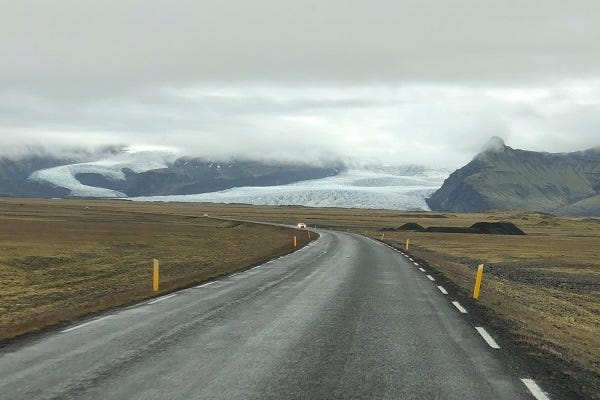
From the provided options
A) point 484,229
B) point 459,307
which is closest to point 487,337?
point 459,307

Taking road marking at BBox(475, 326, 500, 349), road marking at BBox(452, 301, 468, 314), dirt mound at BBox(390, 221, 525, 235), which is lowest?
dirt mound at BBox(390, 221, 525, 235)

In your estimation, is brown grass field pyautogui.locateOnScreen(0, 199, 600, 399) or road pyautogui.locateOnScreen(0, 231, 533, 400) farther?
brown grass field pyautogui.locateOnScreen(0, 199, 600, 399)

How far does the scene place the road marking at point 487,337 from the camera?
10398 millimetres

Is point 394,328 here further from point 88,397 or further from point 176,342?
point 88,397

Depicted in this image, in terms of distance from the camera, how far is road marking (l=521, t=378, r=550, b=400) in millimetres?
7328

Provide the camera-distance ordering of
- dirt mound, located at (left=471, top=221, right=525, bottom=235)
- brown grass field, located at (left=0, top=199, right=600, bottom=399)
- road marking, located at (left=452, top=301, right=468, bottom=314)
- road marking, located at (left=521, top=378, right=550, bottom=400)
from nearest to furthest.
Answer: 1. road marking, located at (left=521, top=378, right=550, bottom=400)
2. brown grass field, located at (left=0, top=199, right=600, bottom=399)
3. road marking, located at (left=452, top=301, right=468, bottom=314)
4. dirt mound, located at (left=471, top=221, right=525, bottom=235)

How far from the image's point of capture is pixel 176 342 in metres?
10.1

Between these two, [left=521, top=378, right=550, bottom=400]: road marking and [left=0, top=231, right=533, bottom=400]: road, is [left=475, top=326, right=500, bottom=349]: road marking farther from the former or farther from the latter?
[left=521, top=378, right=550, bottom=400]: road marking

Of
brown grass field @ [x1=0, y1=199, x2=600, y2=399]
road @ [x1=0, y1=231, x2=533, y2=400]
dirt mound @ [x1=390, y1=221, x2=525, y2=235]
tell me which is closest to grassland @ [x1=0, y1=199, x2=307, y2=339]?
brown grass field @ [x1=0, y1=199, x2=600, y2=399]

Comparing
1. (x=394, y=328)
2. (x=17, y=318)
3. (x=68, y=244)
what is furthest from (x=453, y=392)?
(x=68, y=244)

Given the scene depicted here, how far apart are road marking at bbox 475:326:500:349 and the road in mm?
171

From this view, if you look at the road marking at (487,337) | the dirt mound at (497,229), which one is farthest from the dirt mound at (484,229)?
the road marking at (487,337)

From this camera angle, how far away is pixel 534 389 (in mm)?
7676

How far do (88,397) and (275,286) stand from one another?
40.9 ft
